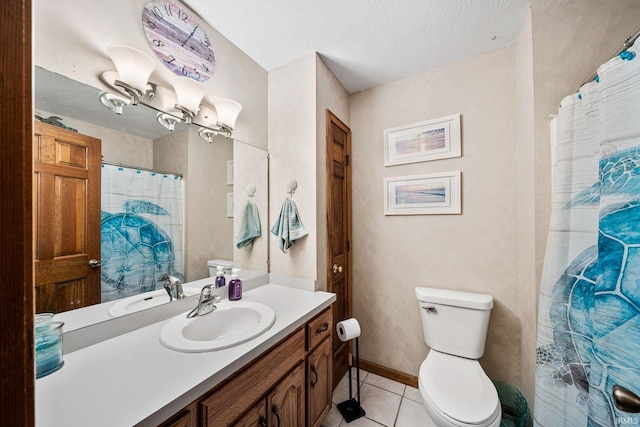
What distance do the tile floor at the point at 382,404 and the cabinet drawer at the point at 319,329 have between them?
63 cm

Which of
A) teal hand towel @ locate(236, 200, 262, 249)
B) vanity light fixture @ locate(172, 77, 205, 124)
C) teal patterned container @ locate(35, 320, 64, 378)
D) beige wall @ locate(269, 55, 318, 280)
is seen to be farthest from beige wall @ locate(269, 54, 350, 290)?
teal patterned container @ locate(35, 320, 64, 378)

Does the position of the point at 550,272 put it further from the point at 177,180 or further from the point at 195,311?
the point at 177,180

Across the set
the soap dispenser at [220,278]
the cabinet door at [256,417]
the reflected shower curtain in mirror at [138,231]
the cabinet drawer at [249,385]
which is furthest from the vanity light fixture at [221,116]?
the cabinet door at [256,417]

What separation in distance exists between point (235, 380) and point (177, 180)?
0.95 metres

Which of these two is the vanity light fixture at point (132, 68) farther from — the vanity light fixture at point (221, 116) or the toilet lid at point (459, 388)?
the toilet lid at point (459, 388)

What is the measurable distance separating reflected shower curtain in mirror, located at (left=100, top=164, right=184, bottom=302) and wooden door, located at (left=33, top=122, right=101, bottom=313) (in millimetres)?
36

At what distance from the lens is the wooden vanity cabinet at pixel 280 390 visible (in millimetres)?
734

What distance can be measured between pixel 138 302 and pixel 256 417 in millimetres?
702

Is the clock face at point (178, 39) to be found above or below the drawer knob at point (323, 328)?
above

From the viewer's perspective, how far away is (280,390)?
3.25ft

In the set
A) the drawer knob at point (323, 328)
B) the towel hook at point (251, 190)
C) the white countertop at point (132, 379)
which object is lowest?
the drawer knob at point (323, 328)

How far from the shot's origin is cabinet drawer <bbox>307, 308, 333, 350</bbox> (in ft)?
3.96

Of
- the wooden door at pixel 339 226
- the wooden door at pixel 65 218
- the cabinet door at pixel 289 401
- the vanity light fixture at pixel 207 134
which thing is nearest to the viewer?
the wooden door at pixel 65 218

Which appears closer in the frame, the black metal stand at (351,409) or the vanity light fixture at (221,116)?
the vanity light fixture at (221,116)
